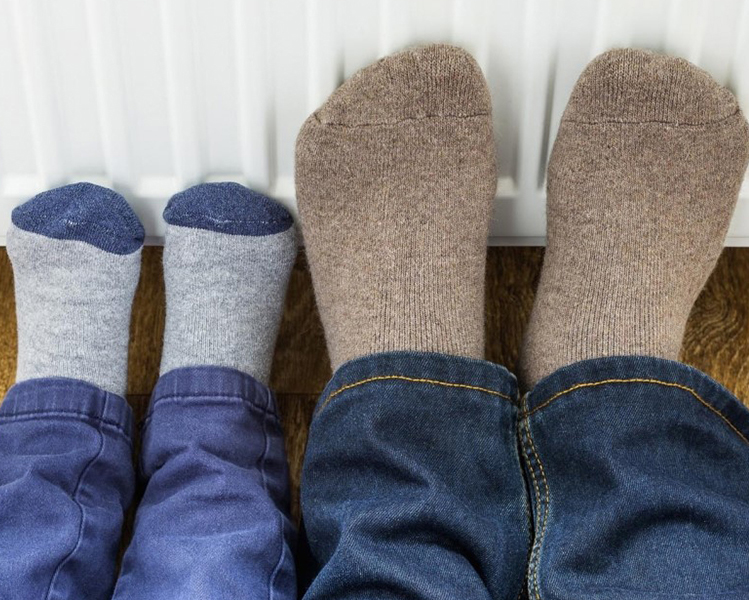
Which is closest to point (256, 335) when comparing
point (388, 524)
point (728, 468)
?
point (388, 524)

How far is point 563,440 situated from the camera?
2.26ft

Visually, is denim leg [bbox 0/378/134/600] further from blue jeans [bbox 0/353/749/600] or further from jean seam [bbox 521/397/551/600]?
jean seam [bbox 521/397/551/600]

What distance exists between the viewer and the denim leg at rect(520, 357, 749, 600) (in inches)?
24.3

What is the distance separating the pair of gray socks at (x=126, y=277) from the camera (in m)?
0.80

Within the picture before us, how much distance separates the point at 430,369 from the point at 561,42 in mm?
261

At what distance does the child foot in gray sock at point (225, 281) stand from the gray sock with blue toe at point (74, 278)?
0.04 m

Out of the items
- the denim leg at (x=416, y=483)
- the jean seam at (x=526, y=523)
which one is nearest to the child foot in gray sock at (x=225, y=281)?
the denim leg at (x=416, y=483)

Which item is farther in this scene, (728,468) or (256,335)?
(256,335)

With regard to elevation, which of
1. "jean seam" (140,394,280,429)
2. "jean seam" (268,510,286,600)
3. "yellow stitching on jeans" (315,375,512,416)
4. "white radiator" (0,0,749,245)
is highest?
"white radiator" (0,0,749,245)

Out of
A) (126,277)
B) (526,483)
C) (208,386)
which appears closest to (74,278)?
(126,277)

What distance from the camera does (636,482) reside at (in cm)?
64

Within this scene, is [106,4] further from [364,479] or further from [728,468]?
[728,468]

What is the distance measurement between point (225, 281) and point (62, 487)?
0.22 m

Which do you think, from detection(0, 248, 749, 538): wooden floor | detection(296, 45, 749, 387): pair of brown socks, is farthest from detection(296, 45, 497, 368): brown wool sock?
detection(0, 248, 749, 538): wooden floor
